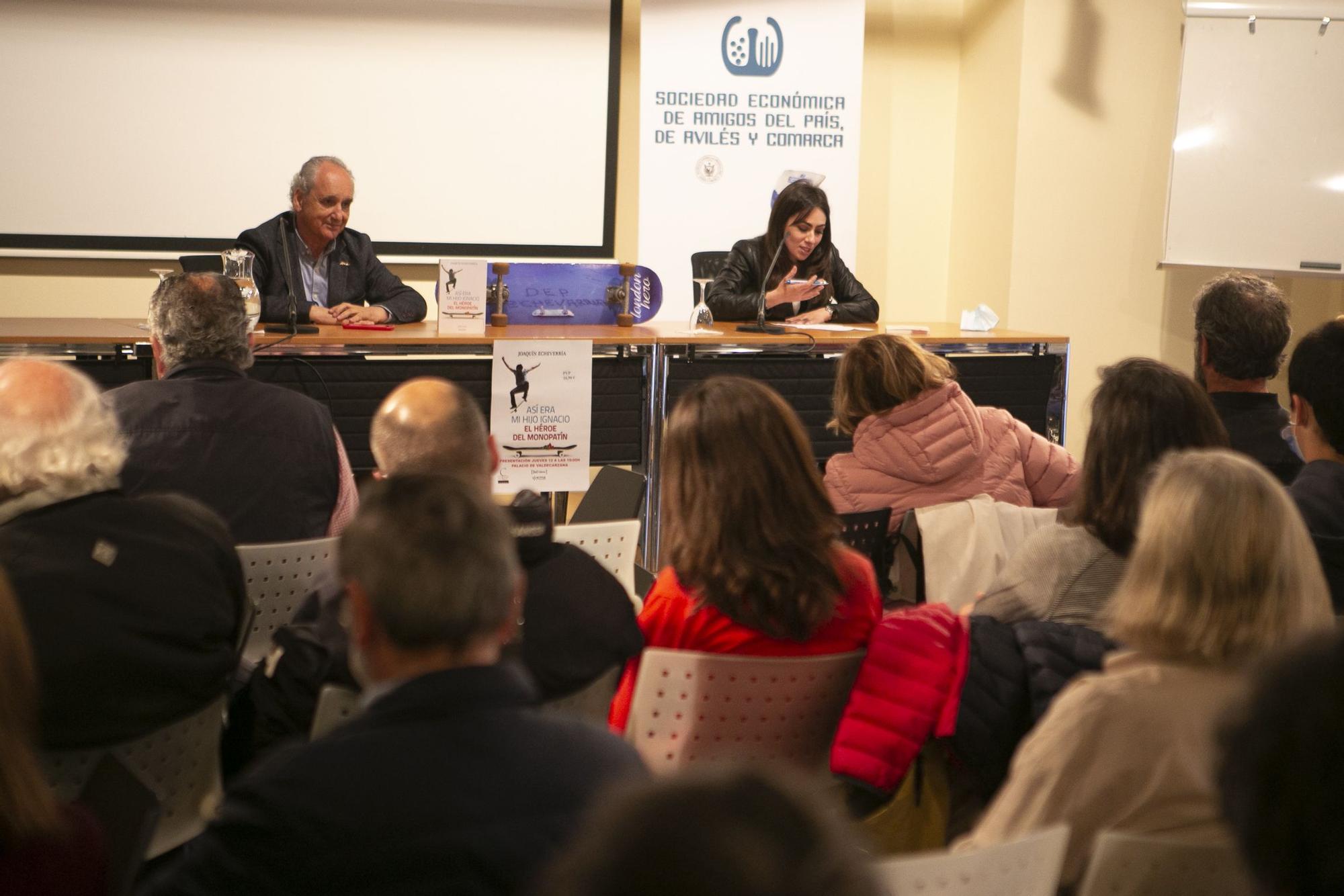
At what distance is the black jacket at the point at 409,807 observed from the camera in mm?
987

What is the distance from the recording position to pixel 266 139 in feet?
18.9

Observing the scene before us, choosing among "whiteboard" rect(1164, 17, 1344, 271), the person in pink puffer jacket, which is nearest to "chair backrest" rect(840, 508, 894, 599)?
the person in pink puffer jacket

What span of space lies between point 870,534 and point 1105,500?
0.69 meters

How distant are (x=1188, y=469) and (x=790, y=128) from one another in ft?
16.4

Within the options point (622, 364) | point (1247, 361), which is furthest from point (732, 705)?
point (622, 364)

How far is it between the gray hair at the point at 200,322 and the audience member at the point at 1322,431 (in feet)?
7.04

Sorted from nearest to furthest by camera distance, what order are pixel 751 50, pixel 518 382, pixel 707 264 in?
pixel 518 382 → pixel 707 264 → pixel 751 50

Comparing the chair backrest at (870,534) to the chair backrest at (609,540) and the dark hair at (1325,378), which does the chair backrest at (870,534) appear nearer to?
the chair backrest at (609,540)

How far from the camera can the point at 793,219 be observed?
4766 mm

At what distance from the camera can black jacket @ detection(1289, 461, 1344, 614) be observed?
2096 mm

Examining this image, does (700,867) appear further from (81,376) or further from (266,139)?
(266,139)

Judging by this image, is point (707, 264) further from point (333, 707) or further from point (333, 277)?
point (333, 707)

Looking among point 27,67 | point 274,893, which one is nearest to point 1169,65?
point 27,67

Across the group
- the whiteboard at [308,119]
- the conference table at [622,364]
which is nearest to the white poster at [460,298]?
the conference table at [622,364]
